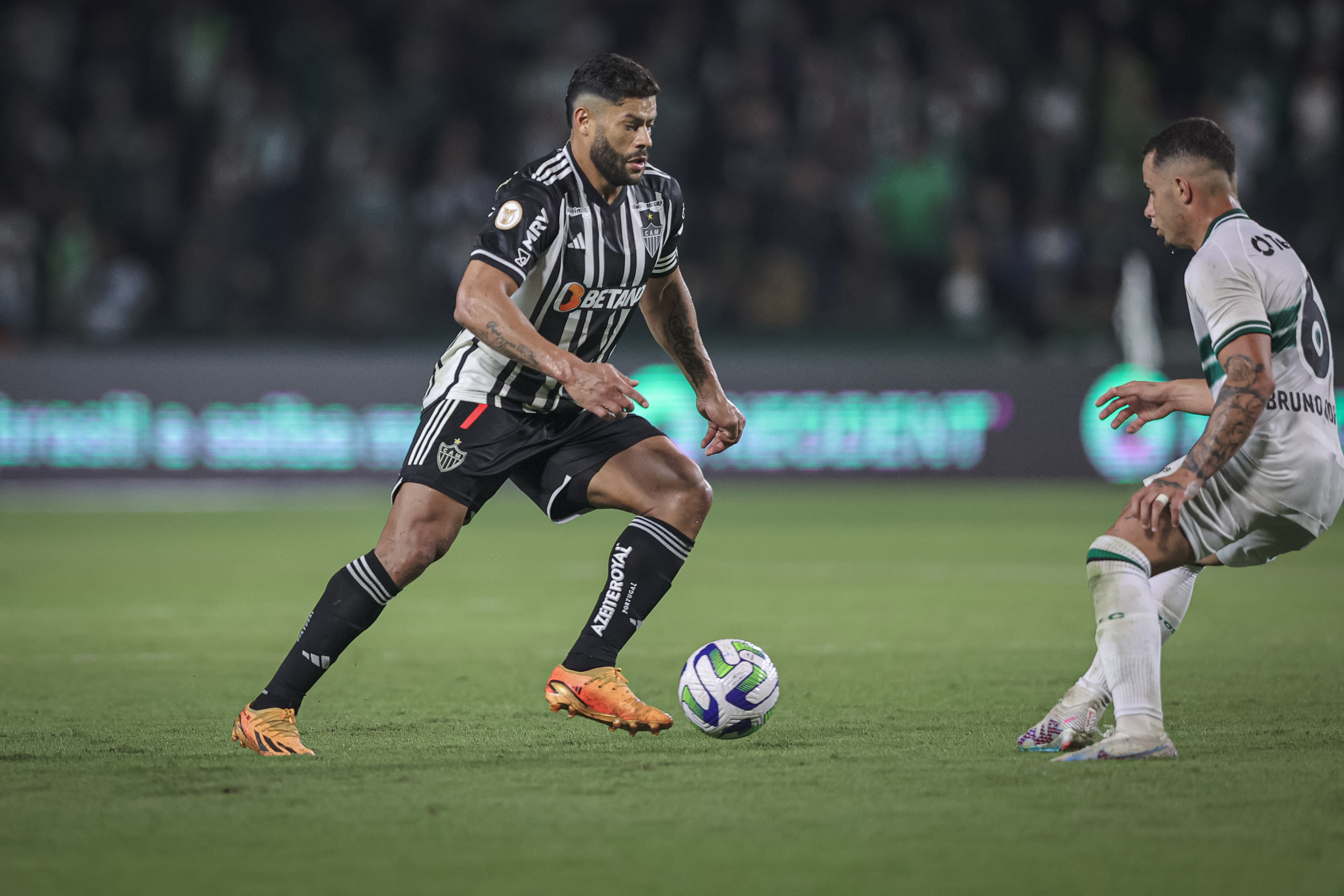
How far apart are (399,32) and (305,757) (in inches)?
607

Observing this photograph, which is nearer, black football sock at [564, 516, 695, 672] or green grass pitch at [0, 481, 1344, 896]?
green grass pitch at [0, 481, 1344, 896]

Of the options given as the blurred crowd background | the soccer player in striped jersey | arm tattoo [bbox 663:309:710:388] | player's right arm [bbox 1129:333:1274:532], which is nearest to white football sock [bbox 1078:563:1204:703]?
Result: player's right arm [bbox 1129:333:1274:532]

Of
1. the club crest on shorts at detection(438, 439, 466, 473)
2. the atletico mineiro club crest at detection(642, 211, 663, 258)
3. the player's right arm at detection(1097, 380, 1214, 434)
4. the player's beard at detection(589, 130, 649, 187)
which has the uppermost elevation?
the player's beard at detection(589, 130, 649, 187)

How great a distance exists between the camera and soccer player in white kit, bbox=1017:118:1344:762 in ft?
15.0

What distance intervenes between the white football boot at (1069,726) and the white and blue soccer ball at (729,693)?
2.61ft

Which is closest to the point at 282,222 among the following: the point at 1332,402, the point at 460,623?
the point at 460,623

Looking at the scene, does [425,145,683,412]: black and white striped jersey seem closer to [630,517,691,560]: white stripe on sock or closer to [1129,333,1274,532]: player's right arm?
[630,517,691,560]: white stripe on sock

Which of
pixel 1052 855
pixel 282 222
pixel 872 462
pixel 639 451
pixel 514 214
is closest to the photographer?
pixel 1052 855

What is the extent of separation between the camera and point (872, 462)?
1567 cm

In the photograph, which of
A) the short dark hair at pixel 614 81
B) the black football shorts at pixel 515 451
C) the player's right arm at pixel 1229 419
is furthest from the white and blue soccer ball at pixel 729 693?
the short dark hair at pixel 614 81

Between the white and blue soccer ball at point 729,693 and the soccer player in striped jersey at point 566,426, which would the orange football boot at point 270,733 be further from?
the white and blue soccer ball at point 729,693

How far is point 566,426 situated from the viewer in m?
5.49

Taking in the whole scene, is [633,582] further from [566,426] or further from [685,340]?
[685,340]

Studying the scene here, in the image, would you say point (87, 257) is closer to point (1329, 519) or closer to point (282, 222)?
point (282, 222)
